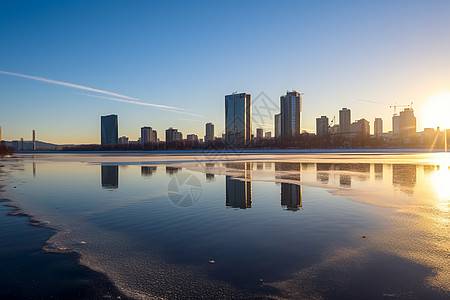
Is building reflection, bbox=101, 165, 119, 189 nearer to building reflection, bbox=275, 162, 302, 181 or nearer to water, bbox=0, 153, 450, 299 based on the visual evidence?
water, bbox=0, 153, 450, 299

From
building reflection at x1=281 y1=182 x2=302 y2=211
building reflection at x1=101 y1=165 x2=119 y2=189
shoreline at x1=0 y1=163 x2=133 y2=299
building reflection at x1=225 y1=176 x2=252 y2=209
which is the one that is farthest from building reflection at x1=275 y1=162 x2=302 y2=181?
shoreline at x1=0 y1=163 x2=133 y2=299

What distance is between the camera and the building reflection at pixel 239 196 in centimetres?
1206

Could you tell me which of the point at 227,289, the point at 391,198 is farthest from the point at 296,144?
the point at 227,289

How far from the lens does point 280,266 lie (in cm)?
583

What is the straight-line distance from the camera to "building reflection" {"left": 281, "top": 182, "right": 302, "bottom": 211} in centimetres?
1155

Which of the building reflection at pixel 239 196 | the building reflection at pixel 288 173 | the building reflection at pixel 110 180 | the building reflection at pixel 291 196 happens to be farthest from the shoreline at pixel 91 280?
the building reflection at pixel 288 173

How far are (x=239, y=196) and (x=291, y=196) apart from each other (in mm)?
2550

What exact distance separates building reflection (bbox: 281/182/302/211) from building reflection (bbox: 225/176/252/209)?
1.57 meters

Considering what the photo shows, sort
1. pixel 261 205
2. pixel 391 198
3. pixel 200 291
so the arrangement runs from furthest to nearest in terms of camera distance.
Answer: pixel 391 198, pixel 261 205, pixel 200 291

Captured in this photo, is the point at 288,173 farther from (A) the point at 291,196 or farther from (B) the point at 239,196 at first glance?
(B) the point at 239,196

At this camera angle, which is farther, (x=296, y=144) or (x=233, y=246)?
(x=296, y=144)

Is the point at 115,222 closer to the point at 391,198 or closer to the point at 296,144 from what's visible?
the point at 391,198

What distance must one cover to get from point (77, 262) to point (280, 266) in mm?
4396

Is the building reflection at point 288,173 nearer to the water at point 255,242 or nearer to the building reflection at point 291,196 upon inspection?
the building reflection at point 291,196
